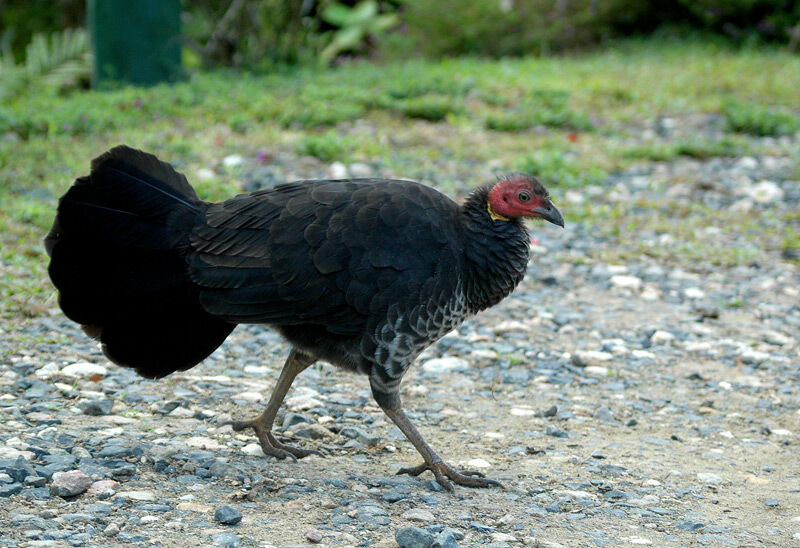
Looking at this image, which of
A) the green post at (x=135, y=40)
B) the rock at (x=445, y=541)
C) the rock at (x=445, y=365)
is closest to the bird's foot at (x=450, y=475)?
the rock at (x=445, y=541)

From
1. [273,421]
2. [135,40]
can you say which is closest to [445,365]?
[273,421]

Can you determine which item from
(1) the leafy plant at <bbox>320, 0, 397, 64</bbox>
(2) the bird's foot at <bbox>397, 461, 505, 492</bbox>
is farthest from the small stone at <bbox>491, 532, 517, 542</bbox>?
(1) the leafy plant at <bbox>320, 0, 397, 64</bbox>

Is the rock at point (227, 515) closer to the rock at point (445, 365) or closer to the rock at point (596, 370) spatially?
the rock at point (445, 365)

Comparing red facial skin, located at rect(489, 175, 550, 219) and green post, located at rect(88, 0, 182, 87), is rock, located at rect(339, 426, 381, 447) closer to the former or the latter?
red facial skin, located at rect(489, 175, 550, 219)

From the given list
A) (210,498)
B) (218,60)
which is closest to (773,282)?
(210,498)

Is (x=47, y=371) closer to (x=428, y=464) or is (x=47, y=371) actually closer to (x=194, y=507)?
(x=194, y=507)

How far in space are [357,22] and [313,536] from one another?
13011 millimetres

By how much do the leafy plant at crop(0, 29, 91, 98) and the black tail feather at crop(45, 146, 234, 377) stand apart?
22.2 feet

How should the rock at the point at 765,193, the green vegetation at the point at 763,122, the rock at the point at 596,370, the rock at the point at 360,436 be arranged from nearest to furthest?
the rock at the point at 360,436 → the rock at the point at 596,370 → the rock at the point at 765,193 → the green vegetation at the point at 763,122

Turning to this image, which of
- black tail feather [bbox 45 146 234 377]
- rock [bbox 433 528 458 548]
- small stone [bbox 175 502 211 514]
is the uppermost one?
black tail feather [bbox 45 146 234 377]

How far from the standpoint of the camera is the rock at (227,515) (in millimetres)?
3549

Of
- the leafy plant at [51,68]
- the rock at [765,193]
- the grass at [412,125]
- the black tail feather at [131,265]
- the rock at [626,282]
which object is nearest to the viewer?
the black tail feather at [131,265]

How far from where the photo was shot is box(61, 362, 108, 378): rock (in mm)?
4871

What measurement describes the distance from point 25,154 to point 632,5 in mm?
10333
